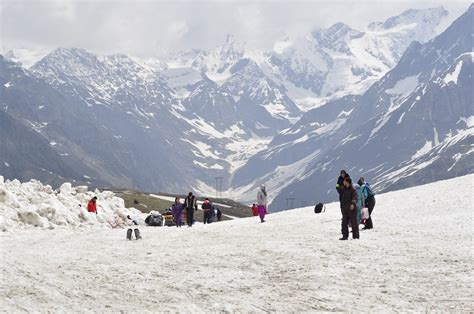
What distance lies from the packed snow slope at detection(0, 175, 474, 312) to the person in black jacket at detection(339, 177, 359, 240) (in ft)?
2.07

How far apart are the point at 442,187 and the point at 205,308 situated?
2971 cm

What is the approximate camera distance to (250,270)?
2152 centimetres

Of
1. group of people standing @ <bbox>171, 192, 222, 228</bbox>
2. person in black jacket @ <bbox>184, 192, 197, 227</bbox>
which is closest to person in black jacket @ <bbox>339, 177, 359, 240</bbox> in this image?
group of people standing @ <bbox>171, 192, 222, 228</bbox>

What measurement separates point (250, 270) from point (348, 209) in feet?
23.8

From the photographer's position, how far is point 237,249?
25422mm

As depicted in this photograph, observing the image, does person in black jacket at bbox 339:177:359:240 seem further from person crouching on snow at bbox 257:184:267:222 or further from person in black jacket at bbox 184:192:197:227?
person in black jacket at bbox 184:192:197:227

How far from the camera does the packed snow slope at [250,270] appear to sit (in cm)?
1717

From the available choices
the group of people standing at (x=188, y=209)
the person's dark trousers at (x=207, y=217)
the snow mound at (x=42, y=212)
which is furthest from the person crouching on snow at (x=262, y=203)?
the snow mound at (x=42, y=212)

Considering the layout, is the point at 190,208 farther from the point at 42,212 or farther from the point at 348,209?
the point at 348,209

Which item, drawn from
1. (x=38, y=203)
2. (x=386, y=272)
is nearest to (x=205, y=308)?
(x=386, y=272)

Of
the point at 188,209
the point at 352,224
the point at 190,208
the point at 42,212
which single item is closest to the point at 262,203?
the point at 190,208

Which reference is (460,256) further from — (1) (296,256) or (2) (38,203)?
(2) (38,203)

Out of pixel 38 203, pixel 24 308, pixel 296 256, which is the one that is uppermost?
pixel 38 203

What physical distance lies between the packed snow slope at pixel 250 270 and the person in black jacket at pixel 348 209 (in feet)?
2.07
